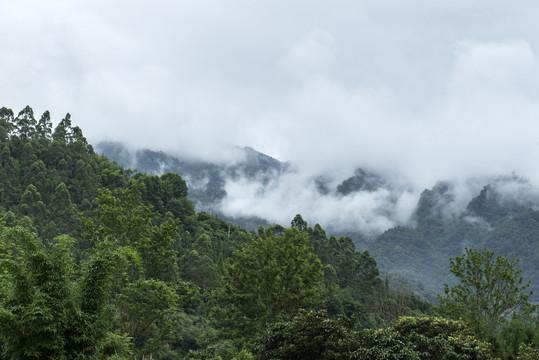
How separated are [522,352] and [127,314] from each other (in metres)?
18.5

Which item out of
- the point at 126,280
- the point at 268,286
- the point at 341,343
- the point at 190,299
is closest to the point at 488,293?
the point at 268,286

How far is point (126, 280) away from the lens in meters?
21.3

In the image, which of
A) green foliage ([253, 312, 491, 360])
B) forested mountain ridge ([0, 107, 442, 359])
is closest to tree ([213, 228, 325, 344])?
forested mountain ridge ([0, 107, 442, 359])

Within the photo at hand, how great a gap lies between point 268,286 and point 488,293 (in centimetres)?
1356

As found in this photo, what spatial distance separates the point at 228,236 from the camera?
3765 inches

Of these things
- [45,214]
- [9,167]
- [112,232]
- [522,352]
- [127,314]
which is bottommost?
[127,314]

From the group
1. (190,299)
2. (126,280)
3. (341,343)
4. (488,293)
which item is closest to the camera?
(341,343)

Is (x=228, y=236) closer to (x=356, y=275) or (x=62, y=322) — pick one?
(x=356, y=275)

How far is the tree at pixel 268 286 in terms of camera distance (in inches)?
1101

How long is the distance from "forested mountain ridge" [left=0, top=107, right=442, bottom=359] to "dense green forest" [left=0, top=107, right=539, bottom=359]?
0.19ft

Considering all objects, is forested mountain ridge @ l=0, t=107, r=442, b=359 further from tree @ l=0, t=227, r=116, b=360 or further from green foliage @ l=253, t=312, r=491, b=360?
green foliage @ l=253, t=312, r=491, b=360

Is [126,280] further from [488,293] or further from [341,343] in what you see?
[488,293]

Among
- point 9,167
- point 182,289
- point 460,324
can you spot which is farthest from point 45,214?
point 460,324

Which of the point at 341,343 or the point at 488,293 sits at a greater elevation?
the point at 488,293
